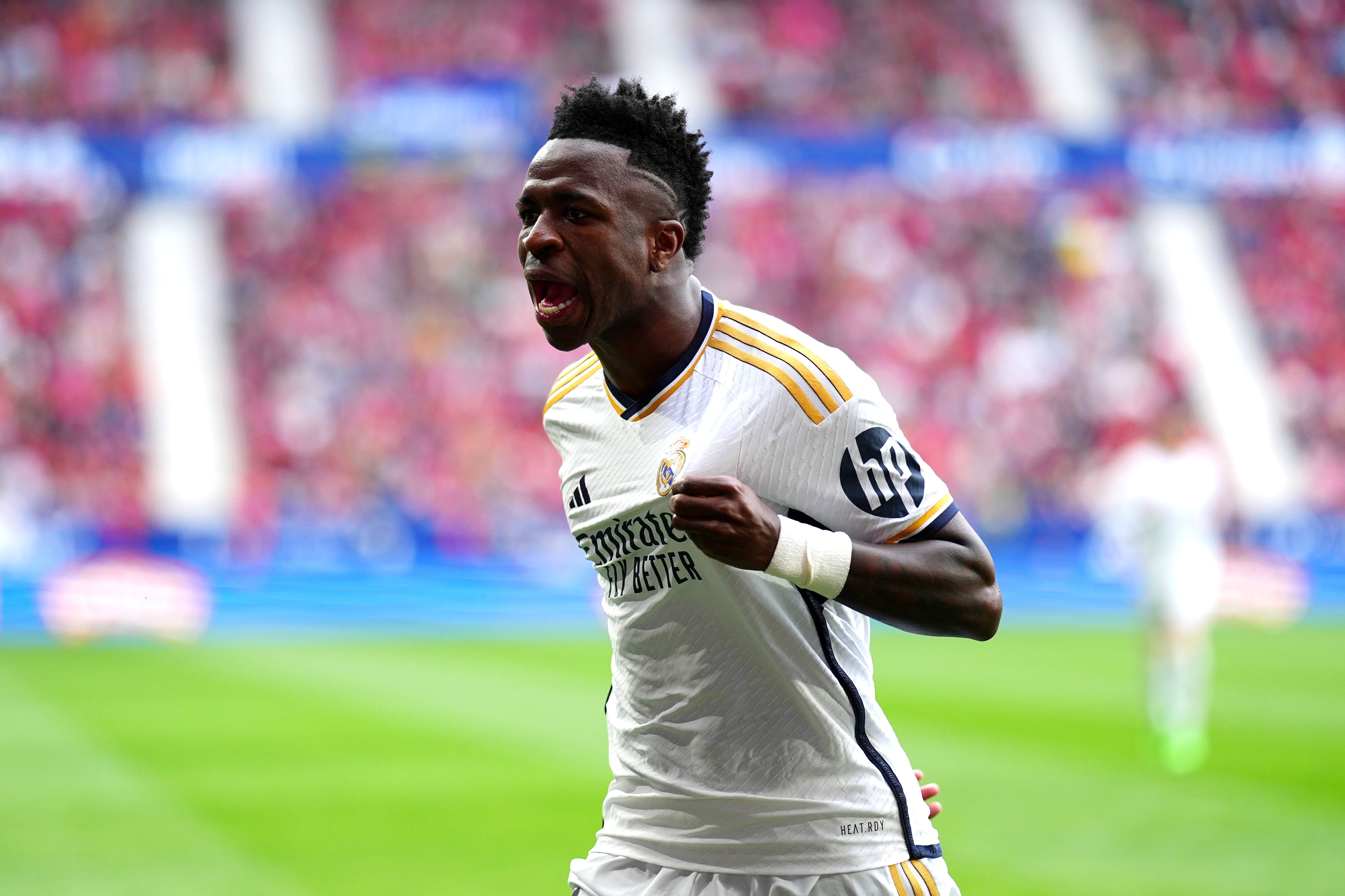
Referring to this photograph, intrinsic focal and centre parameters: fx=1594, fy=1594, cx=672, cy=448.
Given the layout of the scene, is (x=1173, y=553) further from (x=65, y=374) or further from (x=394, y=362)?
(x=65, y=374)

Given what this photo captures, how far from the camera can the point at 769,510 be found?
2.68 m

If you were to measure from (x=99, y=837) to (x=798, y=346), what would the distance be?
668 centimetres

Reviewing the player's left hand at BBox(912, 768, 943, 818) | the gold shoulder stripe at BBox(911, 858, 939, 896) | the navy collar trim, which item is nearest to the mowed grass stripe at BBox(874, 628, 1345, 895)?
the player's left hand at BBox(912, 768, 943, 818)

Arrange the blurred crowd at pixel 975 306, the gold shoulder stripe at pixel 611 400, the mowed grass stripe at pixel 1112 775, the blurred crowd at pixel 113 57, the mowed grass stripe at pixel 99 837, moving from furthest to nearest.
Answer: the blurred crowd at pixel 975 306, the blurred crowd at pixel 113 57, the mowed grass stripe at pixel 1112 775, the mowed grass stripe at pixel 99 837, the gold shoulder stripe at pixel 611 400

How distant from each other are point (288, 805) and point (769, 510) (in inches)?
281

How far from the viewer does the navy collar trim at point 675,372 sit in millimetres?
3080

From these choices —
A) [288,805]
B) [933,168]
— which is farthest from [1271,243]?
[288,805]

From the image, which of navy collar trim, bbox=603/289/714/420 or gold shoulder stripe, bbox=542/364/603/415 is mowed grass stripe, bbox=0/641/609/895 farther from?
Result: navy collar trim, bbox=603/289/714/420

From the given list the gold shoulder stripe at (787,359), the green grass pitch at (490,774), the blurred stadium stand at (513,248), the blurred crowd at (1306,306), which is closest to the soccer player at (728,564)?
the gold shoulder stripe at (787,359)

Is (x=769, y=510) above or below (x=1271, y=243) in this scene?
below

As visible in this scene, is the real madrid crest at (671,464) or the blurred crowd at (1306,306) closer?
the real madrid crest at (671,464)

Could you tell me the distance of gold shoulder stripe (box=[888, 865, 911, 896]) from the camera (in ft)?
9.41

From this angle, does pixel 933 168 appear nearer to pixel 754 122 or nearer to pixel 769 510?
pixel 754 122

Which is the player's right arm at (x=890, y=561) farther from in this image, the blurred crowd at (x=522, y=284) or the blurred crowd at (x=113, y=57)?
the blurred crowd at (x=113, y=57)
